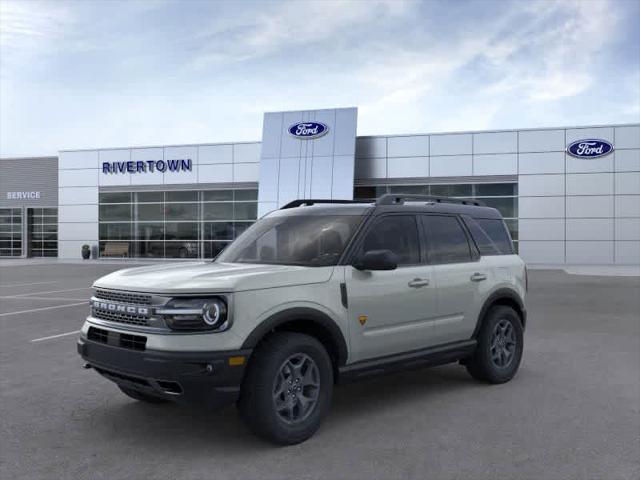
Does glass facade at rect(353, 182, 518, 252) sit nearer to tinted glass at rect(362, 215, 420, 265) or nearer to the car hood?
tinted glass at rect(362, 215, 420, 265)

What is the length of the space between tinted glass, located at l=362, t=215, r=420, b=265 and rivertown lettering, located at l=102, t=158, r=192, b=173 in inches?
Result: 1275

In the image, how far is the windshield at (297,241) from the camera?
534 cm

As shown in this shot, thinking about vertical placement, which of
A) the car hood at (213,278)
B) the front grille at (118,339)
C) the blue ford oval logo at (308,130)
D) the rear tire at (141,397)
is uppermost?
the blue ford oval logo at (308,130)

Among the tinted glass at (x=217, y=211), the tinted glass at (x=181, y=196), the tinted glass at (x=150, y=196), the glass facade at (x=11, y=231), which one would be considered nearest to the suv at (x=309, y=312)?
the tinted glass at (x=217, y=211)


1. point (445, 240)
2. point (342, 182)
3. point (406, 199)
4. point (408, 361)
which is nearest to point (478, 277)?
point (445, 240)

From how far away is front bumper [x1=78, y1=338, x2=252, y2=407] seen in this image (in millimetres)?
4281

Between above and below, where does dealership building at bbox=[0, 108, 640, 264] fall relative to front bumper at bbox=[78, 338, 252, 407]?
above

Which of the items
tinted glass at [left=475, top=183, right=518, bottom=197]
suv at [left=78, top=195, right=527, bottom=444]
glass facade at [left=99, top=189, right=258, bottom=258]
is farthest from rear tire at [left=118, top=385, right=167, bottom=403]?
glass facade at [left=99, top=189, right=258, bottom=258]

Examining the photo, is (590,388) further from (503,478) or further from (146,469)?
(146,469)

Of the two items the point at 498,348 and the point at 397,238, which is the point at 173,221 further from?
the point at 397,238

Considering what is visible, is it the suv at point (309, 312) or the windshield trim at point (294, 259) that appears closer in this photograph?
the suv at point (309, 312)

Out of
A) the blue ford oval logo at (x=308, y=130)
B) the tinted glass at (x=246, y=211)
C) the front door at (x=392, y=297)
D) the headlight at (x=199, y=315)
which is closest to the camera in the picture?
the headlight at (x=199, y=315)

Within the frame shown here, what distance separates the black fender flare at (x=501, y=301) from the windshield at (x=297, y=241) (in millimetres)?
1833

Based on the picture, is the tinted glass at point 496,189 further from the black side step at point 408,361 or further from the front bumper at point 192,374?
the front bumper at point 192,374
